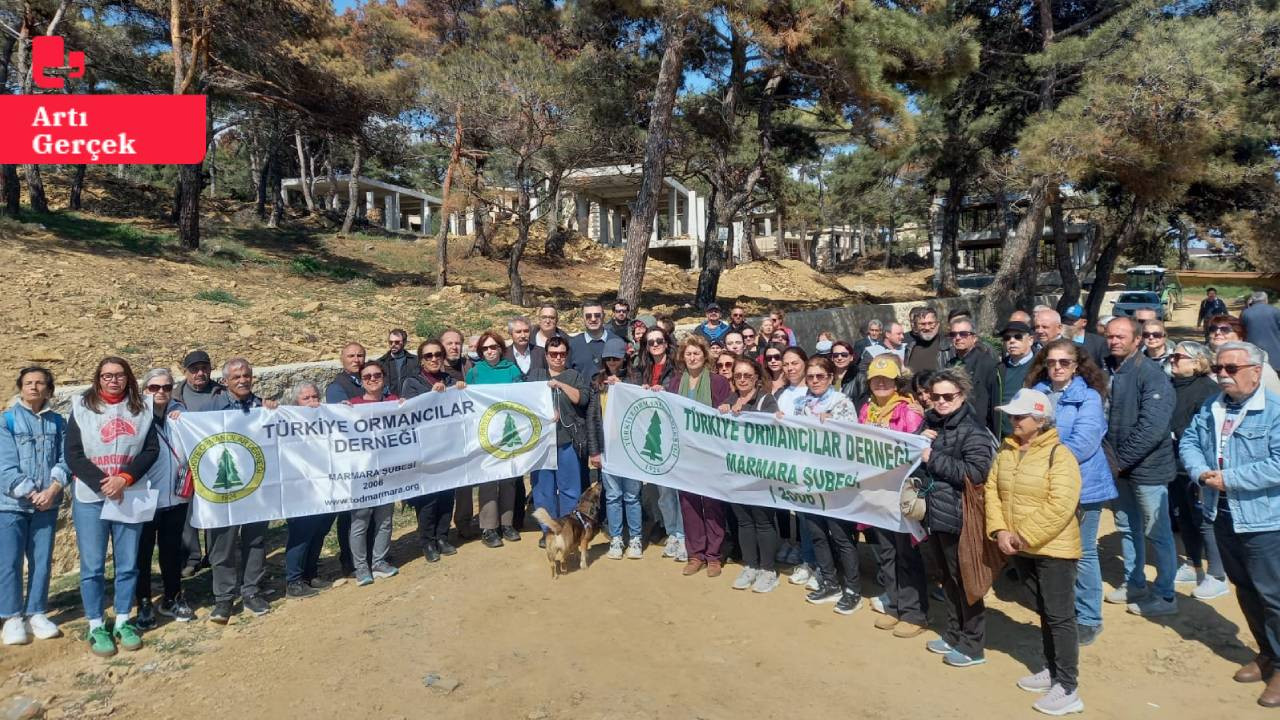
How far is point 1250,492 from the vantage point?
370 cm

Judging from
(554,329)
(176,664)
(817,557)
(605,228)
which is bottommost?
(176,664)

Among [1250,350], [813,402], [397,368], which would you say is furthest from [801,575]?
[397,368]

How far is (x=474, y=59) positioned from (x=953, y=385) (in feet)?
45.3

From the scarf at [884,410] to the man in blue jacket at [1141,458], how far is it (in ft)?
4.33

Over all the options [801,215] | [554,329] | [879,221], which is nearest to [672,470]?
[554,329]

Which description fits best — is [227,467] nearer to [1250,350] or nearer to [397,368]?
[397,368]

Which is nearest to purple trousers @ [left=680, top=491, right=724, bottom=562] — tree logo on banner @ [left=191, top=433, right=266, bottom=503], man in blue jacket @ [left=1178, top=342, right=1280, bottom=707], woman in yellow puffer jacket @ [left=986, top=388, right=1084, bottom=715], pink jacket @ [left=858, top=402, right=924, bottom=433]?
pink jacket @ [left=858, top=402, right=924, bottom=433]

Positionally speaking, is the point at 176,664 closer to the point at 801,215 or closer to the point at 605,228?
the point at 605,228

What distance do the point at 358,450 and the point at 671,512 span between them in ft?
8.11

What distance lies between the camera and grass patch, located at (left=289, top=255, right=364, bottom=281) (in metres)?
15.8

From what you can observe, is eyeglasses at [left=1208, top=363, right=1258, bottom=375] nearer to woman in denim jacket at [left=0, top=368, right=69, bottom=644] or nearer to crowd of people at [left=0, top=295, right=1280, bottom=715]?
crowd of people at [left=0, top=295, right=1280, bottom=715]

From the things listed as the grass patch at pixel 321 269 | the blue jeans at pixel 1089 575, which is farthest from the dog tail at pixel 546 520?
the grass patch at pixel 321 269

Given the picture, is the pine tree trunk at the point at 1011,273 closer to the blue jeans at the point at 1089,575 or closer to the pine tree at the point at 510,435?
the blue jeans at the point at 1089,575

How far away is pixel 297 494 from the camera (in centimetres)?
532
